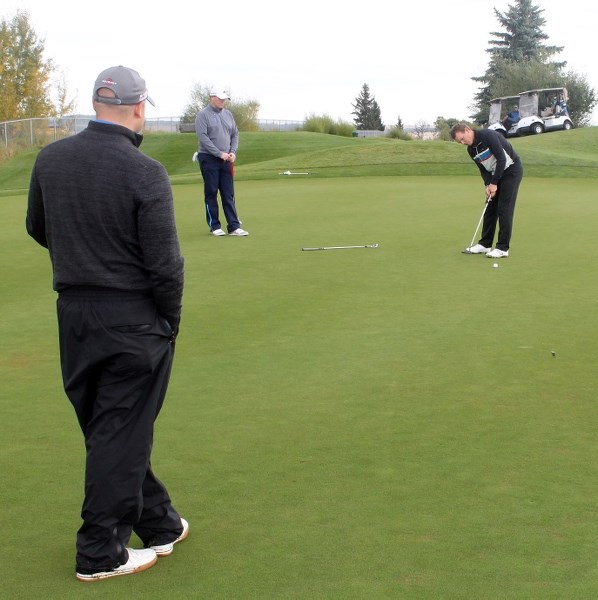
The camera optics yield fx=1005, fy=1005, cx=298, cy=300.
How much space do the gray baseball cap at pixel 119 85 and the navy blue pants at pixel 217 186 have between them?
32.8ft

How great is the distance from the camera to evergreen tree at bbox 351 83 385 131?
103 meters

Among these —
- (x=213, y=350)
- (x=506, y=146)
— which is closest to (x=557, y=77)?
(x=506, y=146)

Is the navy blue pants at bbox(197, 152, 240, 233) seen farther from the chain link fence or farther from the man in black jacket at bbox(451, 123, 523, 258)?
the chain link fence

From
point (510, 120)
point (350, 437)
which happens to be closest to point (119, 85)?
point (350, 437)

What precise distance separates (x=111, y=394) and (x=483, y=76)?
79118 millimetres

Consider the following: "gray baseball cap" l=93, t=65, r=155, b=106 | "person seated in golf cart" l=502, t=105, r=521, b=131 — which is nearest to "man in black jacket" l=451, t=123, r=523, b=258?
"gray baseball cap" l=93, t=65, r=155, b=106

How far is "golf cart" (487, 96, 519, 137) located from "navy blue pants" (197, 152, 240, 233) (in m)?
31.9

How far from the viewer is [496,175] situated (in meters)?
11.6

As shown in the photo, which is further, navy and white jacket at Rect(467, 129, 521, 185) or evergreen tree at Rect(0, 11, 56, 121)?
evergreen tree at Rect(0, 11, 56, 121)

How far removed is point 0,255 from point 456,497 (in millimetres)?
9074

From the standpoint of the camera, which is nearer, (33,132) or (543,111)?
(33,132)

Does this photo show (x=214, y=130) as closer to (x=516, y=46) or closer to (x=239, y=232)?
(x=239, y=232)

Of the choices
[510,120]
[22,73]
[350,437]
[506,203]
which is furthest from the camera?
[22,73]

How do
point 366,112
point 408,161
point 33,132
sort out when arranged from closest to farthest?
point 408,161, point 33,132, point 366,112
